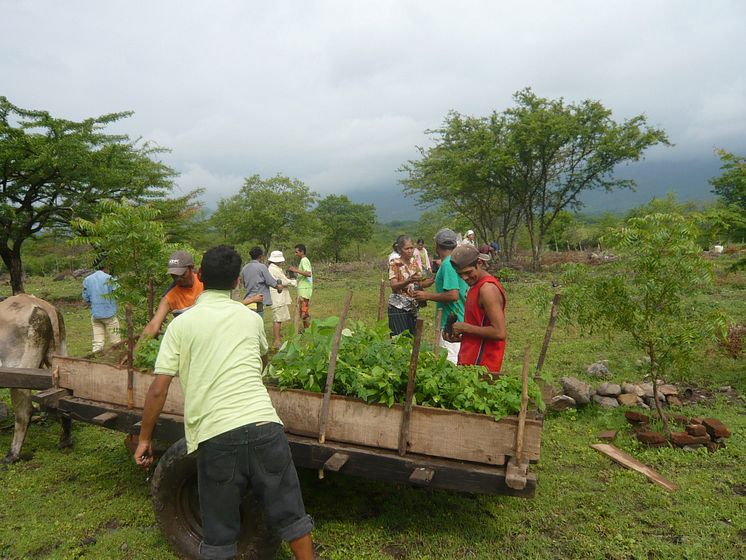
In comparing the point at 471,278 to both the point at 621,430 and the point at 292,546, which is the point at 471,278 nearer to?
the point at 292,546

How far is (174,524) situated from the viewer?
3326mm

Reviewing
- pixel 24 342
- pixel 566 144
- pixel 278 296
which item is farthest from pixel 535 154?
pixel 24 342

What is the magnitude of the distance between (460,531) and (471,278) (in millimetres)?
1927

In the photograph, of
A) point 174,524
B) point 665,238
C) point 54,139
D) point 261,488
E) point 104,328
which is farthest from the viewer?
point 54,139

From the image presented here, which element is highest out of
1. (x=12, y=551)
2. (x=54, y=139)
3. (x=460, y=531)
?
(x=54, y=139)

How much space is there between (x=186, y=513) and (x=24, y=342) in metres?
3.30

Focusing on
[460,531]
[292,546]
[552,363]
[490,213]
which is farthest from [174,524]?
[490,213]

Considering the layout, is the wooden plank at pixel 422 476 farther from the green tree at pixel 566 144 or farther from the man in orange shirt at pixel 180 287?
the green tree at pixel 566 144

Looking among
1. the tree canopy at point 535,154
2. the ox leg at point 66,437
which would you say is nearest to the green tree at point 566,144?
the tree canopy at point 535,154

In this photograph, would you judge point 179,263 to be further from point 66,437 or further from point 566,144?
point 566,144

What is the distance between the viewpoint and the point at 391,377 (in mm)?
3279

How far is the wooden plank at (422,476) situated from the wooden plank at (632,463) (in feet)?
8.47

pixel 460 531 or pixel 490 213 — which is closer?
pixel 460 531

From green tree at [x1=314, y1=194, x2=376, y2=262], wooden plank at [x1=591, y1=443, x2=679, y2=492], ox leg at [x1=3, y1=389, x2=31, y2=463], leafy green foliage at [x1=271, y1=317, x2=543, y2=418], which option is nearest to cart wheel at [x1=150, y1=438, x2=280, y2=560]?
leafy green foliage at [x1=271, y1=317, x2=543, y2=418]
